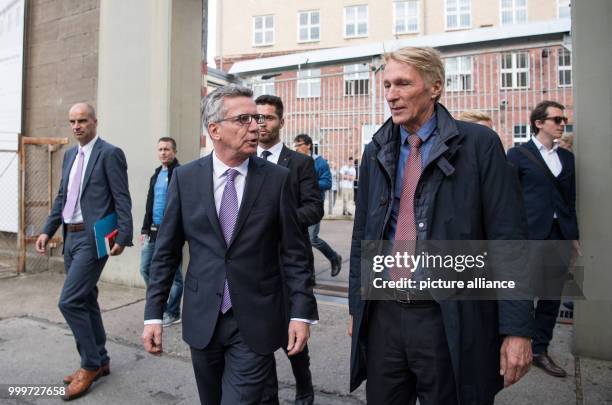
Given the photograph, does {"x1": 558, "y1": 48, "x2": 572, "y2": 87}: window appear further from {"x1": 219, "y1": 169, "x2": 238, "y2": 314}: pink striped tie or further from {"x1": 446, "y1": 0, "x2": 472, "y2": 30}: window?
{"x1": 446, "y1": 0, "x2": 472, "y2": 30}: window

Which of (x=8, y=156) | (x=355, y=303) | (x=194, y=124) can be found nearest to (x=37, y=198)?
(x=8, y=156)

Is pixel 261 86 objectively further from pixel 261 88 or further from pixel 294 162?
pixel 294 162

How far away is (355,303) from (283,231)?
1.59ft

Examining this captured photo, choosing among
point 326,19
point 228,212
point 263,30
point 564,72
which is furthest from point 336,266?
point 263,30

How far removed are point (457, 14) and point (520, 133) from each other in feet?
59.4

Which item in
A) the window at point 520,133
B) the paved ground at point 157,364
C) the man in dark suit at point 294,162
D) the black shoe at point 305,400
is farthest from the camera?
the window at point 520,133

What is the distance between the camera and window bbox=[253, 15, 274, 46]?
1183 inches

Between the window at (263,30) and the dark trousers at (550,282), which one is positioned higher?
the window at (263,30)

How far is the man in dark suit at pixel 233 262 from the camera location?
2.17m

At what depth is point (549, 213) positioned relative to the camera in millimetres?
3826

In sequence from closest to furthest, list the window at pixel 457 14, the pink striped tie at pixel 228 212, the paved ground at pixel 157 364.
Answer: the pink striped tie at pixel 228 212, the paved ground at pixel 157 364, the window at pixel 457 14

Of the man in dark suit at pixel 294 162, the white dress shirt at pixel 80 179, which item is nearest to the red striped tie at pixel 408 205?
the man in dark suit at pixel 294 162

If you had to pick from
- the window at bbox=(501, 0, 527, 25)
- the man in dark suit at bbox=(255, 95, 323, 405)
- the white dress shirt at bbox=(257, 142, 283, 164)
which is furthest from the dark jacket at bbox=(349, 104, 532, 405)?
the window at bbox=(501, 0, 527, 25)

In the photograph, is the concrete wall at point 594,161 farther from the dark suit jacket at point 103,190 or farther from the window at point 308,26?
the window at point 308,26
